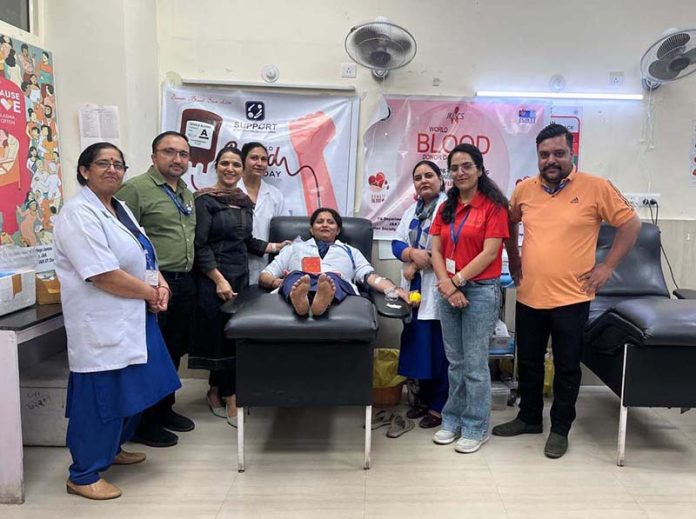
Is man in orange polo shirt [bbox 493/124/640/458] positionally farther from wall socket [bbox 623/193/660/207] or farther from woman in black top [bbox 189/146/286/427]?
woman in black top [bbox 189/146/286/427]

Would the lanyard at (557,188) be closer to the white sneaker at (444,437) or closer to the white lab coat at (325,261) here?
the white lab coat at (325,261)

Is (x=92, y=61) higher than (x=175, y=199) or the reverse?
higher

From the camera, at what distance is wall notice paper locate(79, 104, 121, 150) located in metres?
2.79

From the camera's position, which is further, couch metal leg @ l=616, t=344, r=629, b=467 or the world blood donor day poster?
the world blood donor day poster

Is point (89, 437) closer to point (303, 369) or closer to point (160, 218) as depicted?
point (303, 369)

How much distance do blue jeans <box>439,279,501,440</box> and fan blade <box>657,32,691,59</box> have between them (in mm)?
1828

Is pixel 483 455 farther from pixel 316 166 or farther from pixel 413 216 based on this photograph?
pixel 316 166

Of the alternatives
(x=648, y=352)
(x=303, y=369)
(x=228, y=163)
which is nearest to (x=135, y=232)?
(x=228, y=163)

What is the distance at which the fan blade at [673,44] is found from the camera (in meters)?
2.79

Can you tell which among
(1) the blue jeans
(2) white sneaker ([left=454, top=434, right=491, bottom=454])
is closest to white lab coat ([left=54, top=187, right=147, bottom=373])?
(1) the blue jeans

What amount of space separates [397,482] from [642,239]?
6.81ft

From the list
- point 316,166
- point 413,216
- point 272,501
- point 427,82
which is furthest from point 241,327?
point 427,82

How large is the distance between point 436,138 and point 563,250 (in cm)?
136

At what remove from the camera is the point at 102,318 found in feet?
→ 6.04
